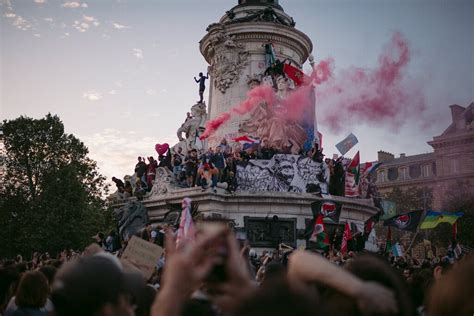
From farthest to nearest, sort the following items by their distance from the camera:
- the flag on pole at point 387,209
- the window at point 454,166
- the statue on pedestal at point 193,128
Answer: the window at point 454,166 < the statue on pedestal at point 193,128 < the flag on pole at point 387,209

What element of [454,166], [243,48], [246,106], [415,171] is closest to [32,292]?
[246,106]

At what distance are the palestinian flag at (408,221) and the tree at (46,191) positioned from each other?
22.7m

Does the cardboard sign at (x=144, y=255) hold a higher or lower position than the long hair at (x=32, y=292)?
higher

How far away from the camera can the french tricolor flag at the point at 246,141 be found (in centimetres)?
2894

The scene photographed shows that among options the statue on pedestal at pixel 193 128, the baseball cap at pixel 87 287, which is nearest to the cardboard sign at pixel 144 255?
the baseball cap at pixel 87 287

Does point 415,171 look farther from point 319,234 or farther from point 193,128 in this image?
point 319,234

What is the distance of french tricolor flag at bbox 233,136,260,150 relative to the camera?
28.9 m

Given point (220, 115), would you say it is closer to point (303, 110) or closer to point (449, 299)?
point (303, 110)

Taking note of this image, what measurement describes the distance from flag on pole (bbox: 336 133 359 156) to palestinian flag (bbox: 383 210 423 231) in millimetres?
7162

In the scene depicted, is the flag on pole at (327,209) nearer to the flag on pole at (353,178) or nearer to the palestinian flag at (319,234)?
the palestinian flag at (319,234)

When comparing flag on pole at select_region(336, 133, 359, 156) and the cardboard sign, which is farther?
flag on pole at select_region(336, 133, 359, 156)

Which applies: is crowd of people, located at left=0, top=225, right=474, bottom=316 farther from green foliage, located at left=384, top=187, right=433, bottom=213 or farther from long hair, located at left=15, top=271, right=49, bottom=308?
green foliage, located at left=384, top=187, right=433, bottom=213

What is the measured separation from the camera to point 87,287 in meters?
2.93

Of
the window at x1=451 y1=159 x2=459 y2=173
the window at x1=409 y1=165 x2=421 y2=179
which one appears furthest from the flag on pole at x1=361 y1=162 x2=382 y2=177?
the window at x1=409 y1=165 x2=421 y2=179
